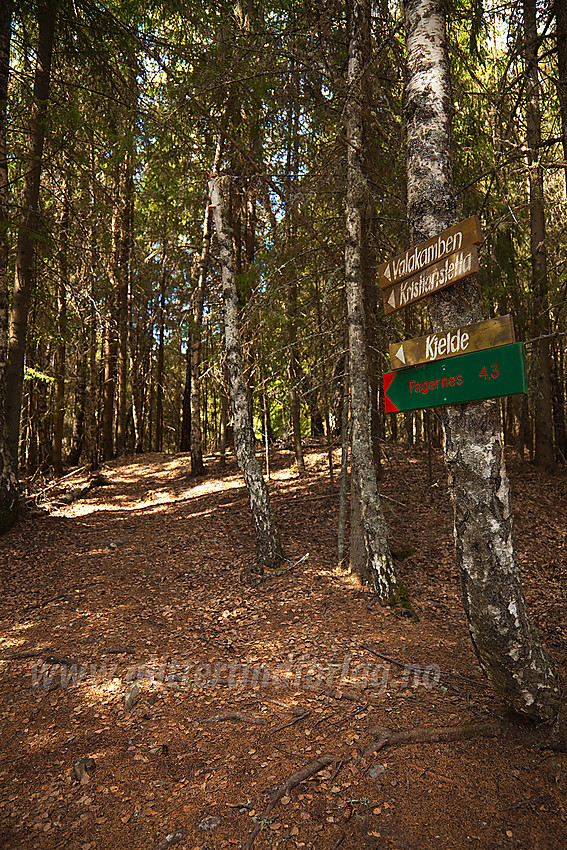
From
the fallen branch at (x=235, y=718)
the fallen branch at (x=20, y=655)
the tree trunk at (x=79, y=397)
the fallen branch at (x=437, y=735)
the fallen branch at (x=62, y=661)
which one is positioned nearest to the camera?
the fallen branch at (x=437, y=735)

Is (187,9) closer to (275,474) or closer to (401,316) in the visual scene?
(401,316)

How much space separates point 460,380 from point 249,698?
13.2 ft

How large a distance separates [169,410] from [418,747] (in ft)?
98.9

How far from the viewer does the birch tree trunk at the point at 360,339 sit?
7.59 m

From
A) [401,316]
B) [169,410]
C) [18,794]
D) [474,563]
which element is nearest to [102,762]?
[18,794]

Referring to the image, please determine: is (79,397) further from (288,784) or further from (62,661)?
(288,784)

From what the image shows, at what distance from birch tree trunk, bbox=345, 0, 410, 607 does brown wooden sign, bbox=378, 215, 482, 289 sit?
3544 mm

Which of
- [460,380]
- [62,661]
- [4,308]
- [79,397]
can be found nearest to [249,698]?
[62,661]

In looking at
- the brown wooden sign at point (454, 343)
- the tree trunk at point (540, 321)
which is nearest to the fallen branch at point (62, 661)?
the brown wooden sign at point (454, 343)

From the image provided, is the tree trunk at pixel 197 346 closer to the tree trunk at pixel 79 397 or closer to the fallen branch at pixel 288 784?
the tree trunk at pixel 79 397

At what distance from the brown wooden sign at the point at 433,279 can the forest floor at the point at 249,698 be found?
12.1 feet

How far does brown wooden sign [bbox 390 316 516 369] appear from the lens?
3496 mm

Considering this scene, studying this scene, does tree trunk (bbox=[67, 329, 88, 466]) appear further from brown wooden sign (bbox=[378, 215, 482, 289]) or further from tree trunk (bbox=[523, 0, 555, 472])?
tree trunk (bbox=[523, 0, 555, 472])

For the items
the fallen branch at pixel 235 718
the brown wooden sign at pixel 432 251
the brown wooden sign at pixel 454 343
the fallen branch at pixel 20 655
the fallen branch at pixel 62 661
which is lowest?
the fallen branch at pixel 235 718
